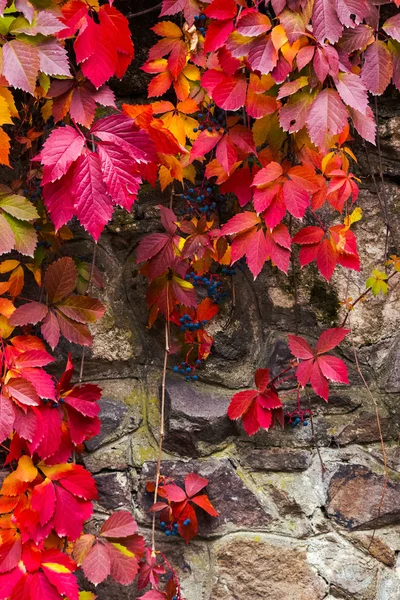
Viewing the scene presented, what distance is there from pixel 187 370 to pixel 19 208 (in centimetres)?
54

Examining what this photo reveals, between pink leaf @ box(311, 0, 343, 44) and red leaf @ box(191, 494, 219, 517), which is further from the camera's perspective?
red leaf @ box(191, 494, 219, 517)

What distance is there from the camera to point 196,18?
52.1 inches

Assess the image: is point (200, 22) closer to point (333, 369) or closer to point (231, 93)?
point (231, 93)

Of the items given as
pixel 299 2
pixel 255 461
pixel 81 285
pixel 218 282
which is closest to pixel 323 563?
pixel 255 461

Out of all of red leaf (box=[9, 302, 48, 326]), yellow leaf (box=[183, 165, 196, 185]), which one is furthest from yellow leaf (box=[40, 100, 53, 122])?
red leaf (box=[9, 302, 48, 326])

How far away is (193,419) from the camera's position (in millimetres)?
1459

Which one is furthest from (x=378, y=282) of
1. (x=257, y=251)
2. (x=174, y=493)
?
(x=174, y=493)

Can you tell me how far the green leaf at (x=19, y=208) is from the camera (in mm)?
1224

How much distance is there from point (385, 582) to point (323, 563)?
0.15 meters

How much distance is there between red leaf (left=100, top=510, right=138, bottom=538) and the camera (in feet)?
4.30

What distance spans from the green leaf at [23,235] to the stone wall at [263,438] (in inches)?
9.8

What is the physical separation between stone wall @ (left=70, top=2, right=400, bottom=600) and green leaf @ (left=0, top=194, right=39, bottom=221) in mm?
266

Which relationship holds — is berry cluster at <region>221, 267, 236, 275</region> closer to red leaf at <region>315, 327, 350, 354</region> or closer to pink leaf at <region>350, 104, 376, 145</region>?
red leaf at <region>315, 327, 350, 354</region>

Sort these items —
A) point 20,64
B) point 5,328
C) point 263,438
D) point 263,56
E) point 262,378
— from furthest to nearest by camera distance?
point 263,438 → point 262,378 → point 5,328 → point 263,56 → point 20,64
